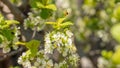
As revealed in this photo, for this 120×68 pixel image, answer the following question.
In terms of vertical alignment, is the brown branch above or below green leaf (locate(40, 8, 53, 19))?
below

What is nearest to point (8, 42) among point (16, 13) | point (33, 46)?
point (33, 46)

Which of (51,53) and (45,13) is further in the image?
(45,13)

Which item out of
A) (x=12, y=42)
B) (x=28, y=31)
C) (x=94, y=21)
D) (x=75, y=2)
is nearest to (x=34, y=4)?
(x=12, y=42)

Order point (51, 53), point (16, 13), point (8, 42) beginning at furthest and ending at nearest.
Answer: point (16, 13) < point (8, 42) < point (51, 53)

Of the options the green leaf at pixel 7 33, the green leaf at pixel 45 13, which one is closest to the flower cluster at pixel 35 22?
the green leaf at pixel 45 13

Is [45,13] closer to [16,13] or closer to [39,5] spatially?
[39,5]

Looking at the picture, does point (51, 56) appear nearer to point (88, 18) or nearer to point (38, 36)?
point (38, 36)

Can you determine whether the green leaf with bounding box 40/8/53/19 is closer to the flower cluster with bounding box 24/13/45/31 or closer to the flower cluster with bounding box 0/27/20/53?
the flower cluster with bounding box 24/13/45/31

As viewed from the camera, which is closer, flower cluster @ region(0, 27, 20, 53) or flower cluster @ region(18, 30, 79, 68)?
flower cluster @ region(18, 30, 79, 68)

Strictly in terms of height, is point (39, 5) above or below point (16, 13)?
above

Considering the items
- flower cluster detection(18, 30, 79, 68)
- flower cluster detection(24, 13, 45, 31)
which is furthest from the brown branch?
flower cluster detection(18, 30, 79, 68)

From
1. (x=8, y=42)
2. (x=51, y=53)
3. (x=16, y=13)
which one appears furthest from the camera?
(x=16, y=13)

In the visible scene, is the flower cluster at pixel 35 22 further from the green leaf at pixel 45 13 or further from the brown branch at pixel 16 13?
the brown branch at pixel 16 13
